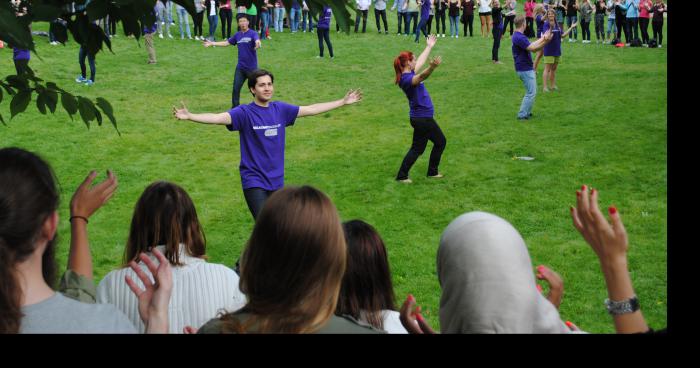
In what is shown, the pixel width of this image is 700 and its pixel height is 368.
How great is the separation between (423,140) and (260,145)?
13.8 feet

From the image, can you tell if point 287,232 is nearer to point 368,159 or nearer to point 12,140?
point 368,159

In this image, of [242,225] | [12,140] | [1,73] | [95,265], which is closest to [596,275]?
[242,225]

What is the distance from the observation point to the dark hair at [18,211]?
2482 millimetres

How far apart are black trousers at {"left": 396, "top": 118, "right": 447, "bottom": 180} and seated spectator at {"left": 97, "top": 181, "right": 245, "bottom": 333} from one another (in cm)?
757

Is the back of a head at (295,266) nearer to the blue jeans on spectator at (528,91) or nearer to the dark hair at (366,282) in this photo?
the dark hair at (366,282)

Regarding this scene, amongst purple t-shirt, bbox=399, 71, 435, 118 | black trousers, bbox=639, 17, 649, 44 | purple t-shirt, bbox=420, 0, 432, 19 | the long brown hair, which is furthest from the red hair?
black trousers, bbox=639, 17, 649, 44

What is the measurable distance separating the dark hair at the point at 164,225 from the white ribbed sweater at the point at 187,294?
57 millimetres

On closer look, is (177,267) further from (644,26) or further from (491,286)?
(644,26)

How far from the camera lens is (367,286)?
3.95m

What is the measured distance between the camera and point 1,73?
2041 cm

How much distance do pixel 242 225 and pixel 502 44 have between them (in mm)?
19357

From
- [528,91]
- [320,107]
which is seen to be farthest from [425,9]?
[320,107]

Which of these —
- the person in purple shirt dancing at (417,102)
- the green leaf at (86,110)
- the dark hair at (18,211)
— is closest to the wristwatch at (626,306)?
the dark hair at (18,211)

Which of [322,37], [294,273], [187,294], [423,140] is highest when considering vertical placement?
[322,37]
